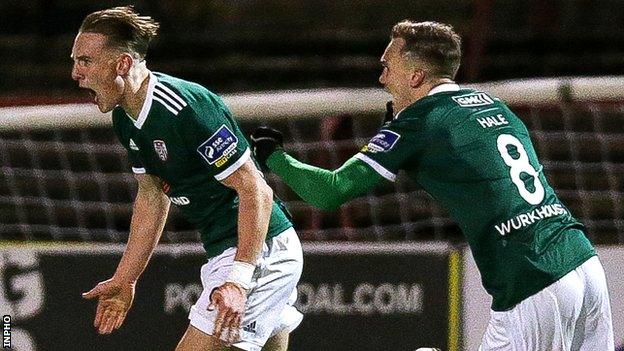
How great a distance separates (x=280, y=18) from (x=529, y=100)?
18.0 feet

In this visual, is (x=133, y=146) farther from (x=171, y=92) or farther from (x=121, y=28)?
(x=121, y=28)

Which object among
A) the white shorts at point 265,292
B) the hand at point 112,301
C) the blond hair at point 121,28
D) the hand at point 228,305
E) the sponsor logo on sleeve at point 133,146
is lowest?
the hand at point 112,301

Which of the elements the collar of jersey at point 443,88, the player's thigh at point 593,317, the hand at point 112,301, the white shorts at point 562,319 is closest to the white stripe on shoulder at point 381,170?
the collar of jersey at point 443,88

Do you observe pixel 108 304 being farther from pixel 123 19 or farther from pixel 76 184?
pixel 76 184

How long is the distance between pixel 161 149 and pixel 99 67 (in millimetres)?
328

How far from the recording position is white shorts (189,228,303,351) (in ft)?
13.5

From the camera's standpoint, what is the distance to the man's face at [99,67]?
4.07 meters

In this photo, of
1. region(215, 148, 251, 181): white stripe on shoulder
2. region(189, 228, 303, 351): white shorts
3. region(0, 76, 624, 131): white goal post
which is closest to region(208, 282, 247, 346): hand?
region(189, 228, 303, 351): white shorts

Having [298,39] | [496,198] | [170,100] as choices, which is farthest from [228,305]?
[298,39]

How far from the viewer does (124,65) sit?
4090 millimetres

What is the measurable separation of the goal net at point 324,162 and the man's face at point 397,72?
6.40 ft

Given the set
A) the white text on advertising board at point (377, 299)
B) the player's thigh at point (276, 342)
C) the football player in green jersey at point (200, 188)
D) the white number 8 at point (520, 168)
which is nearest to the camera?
the white number 8 at point (520, 168)

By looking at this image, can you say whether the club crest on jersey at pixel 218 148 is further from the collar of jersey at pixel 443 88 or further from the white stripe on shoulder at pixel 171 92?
the collar of jersey at pixel 443 88

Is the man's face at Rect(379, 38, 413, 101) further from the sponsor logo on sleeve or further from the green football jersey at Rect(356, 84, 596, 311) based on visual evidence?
the sponsor logo on sleeve
